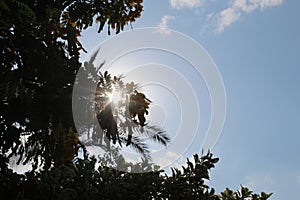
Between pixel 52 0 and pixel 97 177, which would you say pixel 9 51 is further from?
pixel 97 177

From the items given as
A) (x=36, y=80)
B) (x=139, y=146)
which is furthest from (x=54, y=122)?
(x=139, y=146)

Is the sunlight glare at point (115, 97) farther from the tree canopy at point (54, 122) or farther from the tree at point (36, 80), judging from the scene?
the tree at point (36, 80)

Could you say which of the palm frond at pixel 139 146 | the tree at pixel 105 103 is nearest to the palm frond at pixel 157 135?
the palm frond at pixel 139 146

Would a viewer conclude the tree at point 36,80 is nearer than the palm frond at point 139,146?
Yes

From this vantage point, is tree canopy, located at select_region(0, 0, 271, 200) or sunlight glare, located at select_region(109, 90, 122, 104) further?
sunlight glare, located at select_region(109, 90, 122, 104)

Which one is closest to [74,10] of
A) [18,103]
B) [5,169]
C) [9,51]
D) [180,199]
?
[9,51]

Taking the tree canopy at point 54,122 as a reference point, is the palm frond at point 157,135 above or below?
above

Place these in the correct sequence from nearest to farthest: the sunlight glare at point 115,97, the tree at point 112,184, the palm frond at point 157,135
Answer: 1. the tree at point 112,184
2. the sunlight glare at point 115,97
3. the palm frond at point 157,135

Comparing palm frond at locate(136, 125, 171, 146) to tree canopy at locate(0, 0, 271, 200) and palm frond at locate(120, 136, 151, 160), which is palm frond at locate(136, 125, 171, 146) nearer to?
palm frond at locate(120, 136, 151, 160)

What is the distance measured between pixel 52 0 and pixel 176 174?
108 inches

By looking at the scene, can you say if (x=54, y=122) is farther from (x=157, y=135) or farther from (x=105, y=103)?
(x=157, y=135)

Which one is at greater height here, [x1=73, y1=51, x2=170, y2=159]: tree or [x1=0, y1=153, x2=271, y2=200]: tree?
[x1=73, y1=51, x2=170, y2=159]: tree

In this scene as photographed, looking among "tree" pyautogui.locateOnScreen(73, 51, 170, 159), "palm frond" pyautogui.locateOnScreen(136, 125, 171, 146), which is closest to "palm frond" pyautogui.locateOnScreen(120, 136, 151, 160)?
"palm frond" pyautogui.locateOnScreen(136, 125, 171, 146)

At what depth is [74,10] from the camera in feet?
18.4
